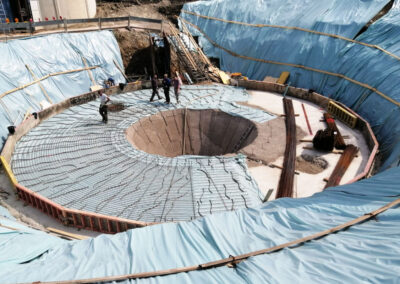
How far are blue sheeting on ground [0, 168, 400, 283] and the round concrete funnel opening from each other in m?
8.58

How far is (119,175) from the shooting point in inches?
426

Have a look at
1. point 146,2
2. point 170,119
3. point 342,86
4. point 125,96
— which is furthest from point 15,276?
point 146,2

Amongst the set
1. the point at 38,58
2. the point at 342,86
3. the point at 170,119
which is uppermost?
the point at 38,58

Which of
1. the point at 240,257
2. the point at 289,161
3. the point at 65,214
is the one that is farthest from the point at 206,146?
the point at 240,257

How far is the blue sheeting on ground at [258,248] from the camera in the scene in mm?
4480

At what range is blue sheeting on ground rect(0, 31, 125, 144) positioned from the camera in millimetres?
14810

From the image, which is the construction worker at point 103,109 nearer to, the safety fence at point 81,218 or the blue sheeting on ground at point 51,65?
the blue sheeting on ground at point 51,65

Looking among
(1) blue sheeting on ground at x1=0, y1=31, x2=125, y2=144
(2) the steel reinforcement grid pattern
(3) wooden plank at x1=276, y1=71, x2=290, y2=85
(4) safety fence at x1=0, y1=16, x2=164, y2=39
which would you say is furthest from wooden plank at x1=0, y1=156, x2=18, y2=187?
(3) wooden plank at x1=276, y1=71, x2=290, y2=85

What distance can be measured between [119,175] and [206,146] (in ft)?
20.0

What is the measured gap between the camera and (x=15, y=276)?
4848 mm

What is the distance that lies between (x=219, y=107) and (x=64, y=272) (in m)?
12.2

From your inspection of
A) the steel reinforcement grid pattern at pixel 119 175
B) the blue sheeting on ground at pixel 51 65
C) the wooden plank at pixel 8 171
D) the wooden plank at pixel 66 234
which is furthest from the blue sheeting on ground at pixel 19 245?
the blue sheeting on ground at pixel 51 65

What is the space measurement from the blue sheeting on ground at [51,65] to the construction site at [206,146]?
86 mm

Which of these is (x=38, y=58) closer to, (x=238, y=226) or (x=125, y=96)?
(x=125, y=96)
